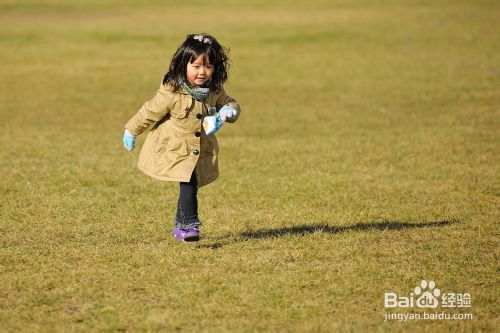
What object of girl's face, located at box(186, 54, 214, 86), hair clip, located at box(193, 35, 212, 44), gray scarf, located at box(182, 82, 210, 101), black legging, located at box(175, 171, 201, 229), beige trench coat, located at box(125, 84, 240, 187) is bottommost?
black legging, located at box(175, 171, 201, 229)

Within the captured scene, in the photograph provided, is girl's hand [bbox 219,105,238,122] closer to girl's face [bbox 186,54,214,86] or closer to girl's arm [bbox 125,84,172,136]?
girl's face [bbox 186,54,214,86]

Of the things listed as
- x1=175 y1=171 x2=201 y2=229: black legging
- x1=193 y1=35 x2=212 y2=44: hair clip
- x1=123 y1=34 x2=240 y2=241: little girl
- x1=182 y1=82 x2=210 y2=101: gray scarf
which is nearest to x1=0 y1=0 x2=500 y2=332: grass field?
x1=175 y1=171 x2=201 y2=229: black legging

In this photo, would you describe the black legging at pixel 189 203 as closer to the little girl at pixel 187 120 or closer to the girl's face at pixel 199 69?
the little girl at pixel 187 120

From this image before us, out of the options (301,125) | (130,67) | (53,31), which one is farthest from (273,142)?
(53,31)

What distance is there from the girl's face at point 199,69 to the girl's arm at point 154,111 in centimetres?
24

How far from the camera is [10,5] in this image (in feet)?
129

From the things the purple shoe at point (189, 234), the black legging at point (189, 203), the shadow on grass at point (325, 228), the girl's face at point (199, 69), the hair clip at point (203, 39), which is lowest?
the shadow on grass at point (325, 228)

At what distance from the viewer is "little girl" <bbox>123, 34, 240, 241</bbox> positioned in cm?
635

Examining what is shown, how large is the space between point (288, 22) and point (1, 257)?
2800cm

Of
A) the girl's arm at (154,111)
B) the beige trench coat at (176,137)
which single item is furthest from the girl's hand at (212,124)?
the girl's arm at (154,111)

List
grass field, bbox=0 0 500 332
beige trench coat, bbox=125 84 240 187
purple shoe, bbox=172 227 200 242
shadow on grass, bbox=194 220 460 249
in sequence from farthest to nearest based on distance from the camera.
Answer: shadow on grass, bbox=194 220 460 249, purple shoe, bbox=172 227 200 242, beige trench coat, bbox=125 84 240 187, grass field, bbox=0 0 500 332

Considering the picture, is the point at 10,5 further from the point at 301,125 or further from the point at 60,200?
the point at 60,200

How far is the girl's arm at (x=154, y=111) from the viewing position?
6449 millimetres

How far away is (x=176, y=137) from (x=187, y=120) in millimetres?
168
